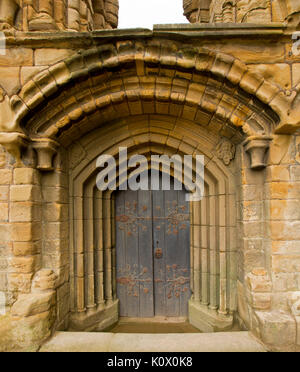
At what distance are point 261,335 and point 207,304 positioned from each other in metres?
0.79

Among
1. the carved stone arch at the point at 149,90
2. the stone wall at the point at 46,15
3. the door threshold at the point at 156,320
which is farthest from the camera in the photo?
the door threshold at the point at 156,320

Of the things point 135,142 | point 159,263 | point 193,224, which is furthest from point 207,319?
point 135,142

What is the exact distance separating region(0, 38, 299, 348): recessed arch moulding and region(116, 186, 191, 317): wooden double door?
15cm

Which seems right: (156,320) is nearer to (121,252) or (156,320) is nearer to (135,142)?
(121,252)

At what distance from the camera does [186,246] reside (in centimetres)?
299

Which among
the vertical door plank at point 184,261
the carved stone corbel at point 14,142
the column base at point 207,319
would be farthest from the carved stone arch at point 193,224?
the carved stone corbel at point 14,142

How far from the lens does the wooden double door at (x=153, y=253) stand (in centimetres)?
299

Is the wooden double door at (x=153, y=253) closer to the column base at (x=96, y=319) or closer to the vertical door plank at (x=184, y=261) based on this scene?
the vertical door plank at (x=184, y=261)

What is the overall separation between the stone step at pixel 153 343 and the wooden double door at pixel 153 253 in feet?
2.72

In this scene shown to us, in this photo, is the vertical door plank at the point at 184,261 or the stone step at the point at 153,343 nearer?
the stone step at the point at 153,343

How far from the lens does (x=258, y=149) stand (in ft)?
7.14

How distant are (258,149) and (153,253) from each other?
75.6 inches

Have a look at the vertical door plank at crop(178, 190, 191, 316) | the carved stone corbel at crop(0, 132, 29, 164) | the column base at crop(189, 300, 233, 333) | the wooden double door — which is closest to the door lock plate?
the wooden double door
